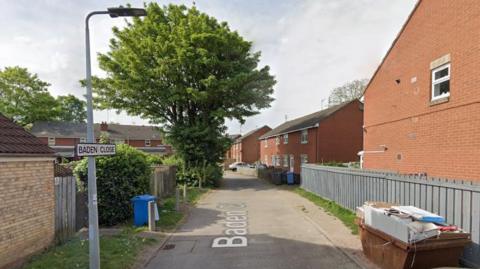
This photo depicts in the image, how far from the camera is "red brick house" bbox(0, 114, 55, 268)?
5848mm

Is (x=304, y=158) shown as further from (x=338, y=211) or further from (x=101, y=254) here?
(x=101, y=254)

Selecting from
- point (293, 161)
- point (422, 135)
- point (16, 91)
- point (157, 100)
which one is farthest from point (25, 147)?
point (16, 91)

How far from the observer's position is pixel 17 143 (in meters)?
6.57

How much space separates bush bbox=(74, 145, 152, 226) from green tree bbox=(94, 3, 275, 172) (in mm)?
12911

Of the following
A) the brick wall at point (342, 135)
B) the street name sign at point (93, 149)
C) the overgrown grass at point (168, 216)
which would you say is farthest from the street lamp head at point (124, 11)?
the brick wall at point (342, 135)

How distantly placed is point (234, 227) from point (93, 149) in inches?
231

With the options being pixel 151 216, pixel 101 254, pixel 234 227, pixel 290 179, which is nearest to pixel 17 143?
pixel 101 254

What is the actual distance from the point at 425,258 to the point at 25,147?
26.7ft

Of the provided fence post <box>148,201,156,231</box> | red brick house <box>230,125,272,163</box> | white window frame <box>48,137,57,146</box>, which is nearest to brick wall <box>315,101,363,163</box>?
fence post <box>148,201,156,231</box>

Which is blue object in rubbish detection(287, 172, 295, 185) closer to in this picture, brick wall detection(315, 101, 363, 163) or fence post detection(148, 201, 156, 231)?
brick wall detection(315, 101, 363, 163)

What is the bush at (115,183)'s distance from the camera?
984cm

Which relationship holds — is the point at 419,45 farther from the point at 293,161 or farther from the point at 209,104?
the point at 293,161

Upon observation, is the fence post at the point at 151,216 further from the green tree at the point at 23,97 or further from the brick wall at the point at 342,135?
the green tree at the point at 23,97

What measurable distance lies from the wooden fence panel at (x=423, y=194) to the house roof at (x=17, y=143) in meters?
8.63
